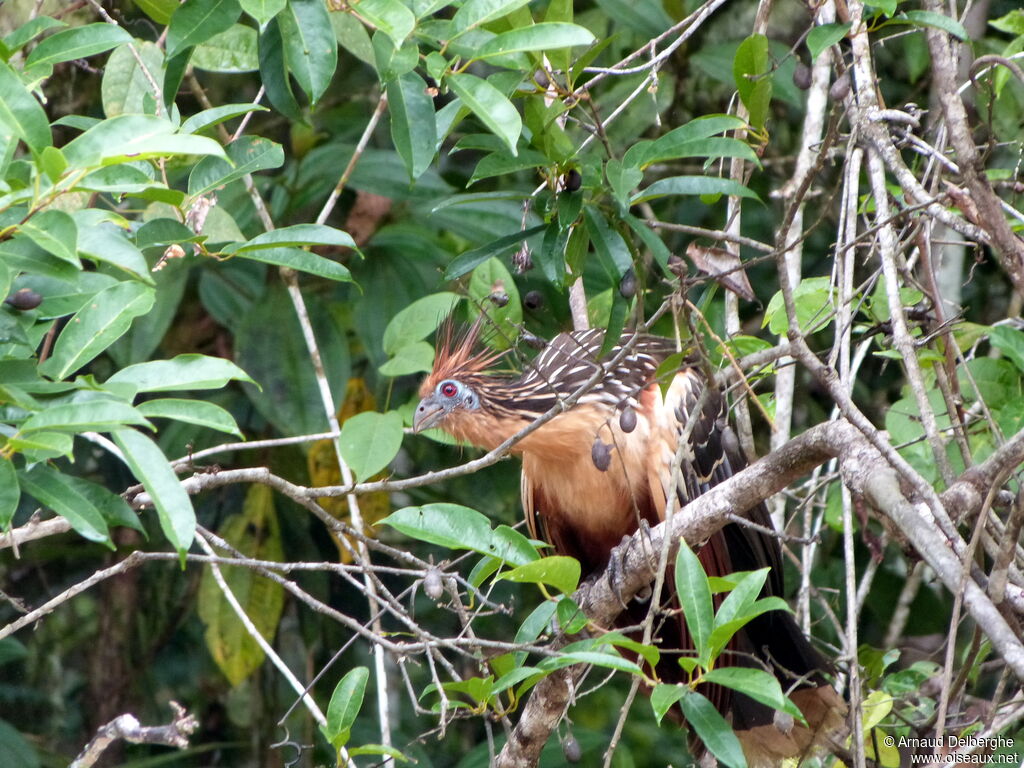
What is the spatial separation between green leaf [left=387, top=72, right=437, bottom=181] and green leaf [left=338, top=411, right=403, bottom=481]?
42.7 inches

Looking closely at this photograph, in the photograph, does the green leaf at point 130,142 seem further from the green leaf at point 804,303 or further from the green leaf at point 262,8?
the green leaf at point 804,303

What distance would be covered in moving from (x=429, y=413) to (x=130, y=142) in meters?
1.90

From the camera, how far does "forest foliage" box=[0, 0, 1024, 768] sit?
1646 mm

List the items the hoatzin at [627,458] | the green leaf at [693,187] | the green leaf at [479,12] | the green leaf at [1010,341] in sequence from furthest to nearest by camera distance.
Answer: the hoatzin at [627,458] < the green leaf at [1010,341] < the green leaf at [693,187] < the green leaf at [479,12]

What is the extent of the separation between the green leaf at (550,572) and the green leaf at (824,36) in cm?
101

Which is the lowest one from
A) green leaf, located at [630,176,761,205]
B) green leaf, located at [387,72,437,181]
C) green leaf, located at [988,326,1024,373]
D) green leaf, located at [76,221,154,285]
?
green leaf, located at [988,326,1024,373]

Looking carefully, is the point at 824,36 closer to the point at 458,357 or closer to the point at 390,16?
the point at 390,16

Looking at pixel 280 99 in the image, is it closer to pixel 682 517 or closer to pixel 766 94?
pixel 766 94

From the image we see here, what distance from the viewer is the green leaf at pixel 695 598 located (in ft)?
5.75

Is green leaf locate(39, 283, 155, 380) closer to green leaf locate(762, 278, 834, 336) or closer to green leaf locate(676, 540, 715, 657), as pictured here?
green leaf locate(676, 540, 715, 657)

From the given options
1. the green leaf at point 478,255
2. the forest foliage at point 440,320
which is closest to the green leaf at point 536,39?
the forest foliage at point 440,320

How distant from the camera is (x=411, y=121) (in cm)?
184

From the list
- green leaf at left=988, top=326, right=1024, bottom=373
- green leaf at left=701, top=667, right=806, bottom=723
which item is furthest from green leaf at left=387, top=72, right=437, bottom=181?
green leaf at left=988, top=326, right=1024, bottom=373

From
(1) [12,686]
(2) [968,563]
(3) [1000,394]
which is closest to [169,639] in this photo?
(1) [12,686]
